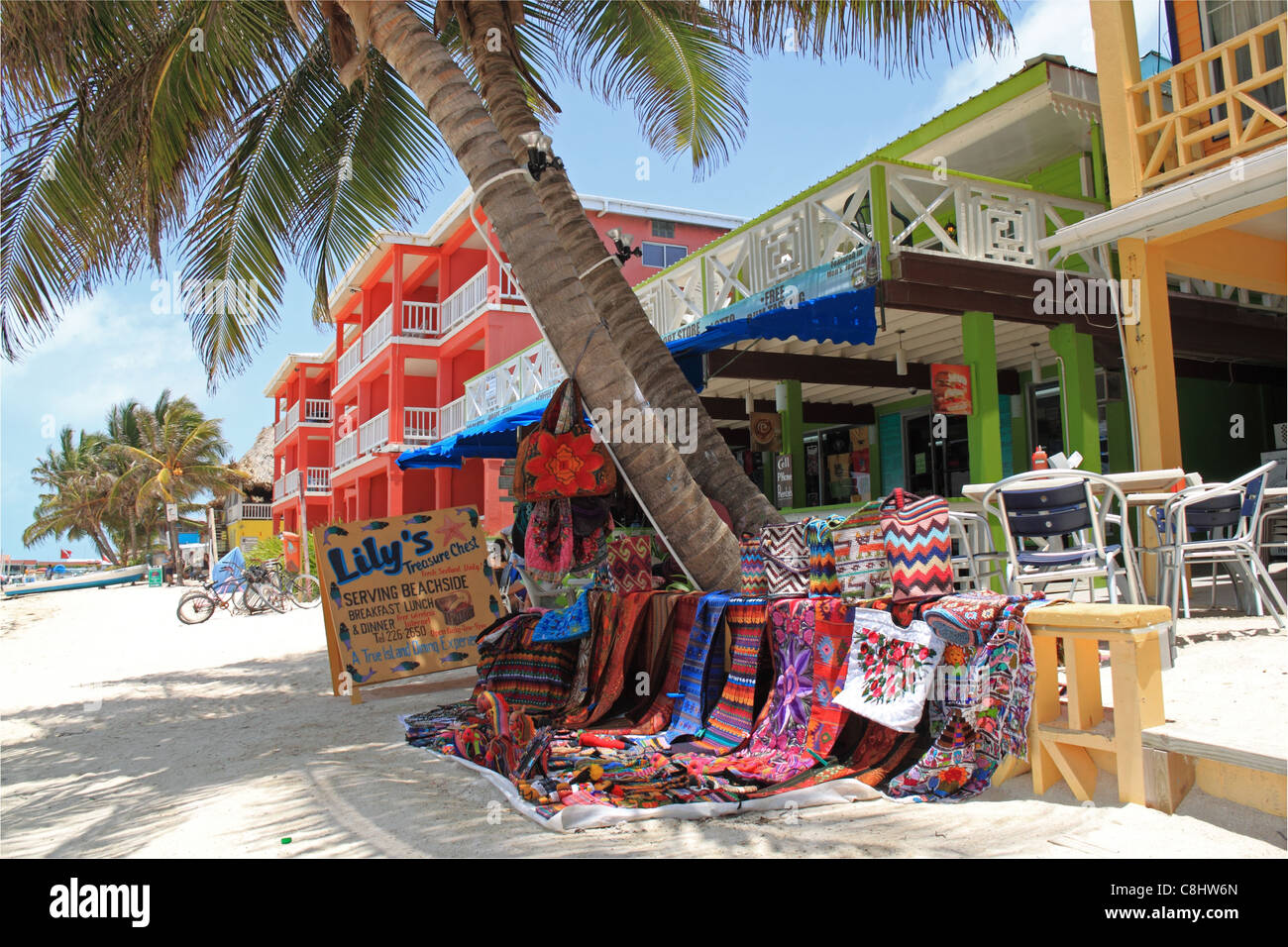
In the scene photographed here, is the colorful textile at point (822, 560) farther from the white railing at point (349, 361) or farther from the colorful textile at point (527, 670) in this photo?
the white railing at point (349, 361)

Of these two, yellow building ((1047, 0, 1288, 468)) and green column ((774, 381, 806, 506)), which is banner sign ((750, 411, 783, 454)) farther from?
yellow building ((1047, 0, 1288, 468))

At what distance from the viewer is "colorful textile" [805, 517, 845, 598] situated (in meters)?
3.85

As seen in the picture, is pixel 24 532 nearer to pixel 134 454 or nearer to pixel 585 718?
pixel 134 454

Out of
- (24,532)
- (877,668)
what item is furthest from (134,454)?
(877,668)

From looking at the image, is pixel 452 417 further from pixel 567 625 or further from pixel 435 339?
pixel 567 625

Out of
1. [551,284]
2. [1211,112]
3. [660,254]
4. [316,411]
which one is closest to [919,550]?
[551,284]

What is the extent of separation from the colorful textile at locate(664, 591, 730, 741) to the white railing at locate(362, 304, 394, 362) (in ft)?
71.1

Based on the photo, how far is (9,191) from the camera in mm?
6863

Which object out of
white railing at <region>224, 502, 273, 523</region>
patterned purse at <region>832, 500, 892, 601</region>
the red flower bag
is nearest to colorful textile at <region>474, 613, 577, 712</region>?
the red flower bag

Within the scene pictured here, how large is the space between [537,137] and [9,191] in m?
4.24

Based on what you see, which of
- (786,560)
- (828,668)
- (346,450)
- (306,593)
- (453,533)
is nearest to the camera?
(828,668)

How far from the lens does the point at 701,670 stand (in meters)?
4.14

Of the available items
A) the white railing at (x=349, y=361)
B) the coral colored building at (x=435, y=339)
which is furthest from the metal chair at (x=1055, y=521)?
the white railing at (x=349, y=361)

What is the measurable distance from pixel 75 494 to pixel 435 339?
4881 cm
